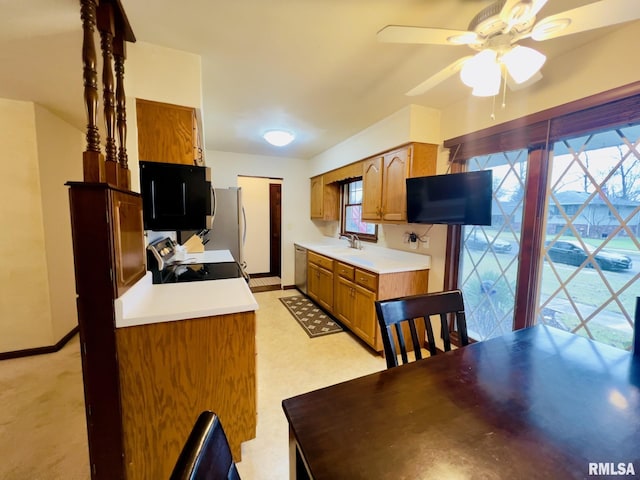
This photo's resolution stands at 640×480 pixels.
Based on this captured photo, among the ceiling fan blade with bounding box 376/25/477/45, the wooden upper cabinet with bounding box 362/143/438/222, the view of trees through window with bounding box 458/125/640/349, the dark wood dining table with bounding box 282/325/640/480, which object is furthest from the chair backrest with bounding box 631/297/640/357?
the wooden upper cabinet with bounding box 362/143/438/222

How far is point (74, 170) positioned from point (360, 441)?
3.90 metres

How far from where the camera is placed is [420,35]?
3.57 ft

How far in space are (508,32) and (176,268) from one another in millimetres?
2587

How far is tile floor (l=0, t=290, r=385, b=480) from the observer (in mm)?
1457

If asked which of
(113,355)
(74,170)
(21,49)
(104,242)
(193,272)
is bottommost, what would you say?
(113,355)

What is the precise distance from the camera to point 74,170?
2.98 m

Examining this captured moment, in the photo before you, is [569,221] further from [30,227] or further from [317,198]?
[30,227]

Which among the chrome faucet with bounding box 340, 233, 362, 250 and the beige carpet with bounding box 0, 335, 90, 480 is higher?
the chrome faucet with bounding box 340, 233, 362, 250

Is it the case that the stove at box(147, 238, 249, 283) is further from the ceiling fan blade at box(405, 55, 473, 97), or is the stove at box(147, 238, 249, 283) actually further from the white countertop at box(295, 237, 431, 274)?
the ceiling fan blade at box(405, 55, 473, 97)

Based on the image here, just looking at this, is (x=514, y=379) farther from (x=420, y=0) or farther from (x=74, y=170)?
(x=74, y=170)

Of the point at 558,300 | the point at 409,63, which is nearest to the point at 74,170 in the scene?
the point at 409,63

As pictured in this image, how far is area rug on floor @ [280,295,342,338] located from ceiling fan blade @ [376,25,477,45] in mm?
2731

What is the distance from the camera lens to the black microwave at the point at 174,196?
158cm

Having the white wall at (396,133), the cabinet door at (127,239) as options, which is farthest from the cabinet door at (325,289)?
the cabinet door at (127,239)
